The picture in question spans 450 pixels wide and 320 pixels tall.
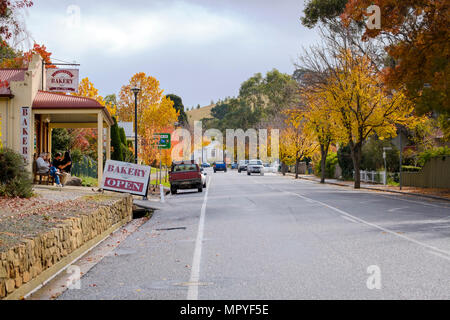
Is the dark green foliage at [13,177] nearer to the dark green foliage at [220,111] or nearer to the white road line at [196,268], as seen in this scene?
the white road line at [196,268]

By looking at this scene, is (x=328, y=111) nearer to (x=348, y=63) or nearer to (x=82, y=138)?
(x=348, y=63)

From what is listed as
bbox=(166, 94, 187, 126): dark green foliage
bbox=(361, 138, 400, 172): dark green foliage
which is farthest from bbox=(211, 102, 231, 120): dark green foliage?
bbox=(361, 138, 400, 172): dark green foliage

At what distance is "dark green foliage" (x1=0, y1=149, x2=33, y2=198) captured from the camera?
51.3 feet

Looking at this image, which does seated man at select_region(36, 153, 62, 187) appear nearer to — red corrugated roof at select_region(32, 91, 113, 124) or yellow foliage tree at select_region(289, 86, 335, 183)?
red corrugated roof at select_region(32, 91, 113, 124)

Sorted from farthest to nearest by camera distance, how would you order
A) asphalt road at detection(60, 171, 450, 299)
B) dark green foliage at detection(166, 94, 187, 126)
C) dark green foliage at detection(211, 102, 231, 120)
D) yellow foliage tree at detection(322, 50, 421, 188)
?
dark green foliage at detection(211, 102, 231, 120)
dark green foliage at detection(166, 94, 187, 126)
yellow foliage tree at detection(322, 50, 421, 188)
asphalt road at detection(60, 171, 450, 299)

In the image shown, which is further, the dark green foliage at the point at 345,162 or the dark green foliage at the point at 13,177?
the dark green foliage at the point at 345,162

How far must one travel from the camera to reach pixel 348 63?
117 ft

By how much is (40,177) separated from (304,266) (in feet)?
57.2

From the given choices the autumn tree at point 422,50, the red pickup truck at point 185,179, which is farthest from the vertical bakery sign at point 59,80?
the autumn tree at point 422,50

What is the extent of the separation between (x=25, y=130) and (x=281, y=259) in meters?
17.1

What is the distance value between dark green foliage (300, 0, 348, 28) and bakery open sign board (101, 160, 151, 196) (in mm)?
24070

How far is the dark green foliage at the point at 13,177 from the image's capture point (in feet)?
51.3

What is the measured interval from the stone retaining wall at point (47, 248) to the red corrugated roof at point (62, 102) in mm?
10700
